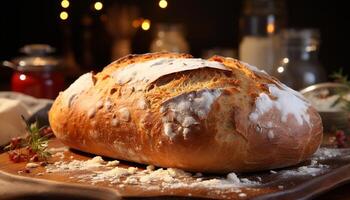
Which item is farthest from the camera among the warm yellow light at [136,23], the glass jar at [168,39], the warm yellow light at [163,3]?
the warm yellow light at [136,23]

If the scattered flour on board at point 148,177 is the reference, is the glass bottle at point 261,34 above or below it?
above

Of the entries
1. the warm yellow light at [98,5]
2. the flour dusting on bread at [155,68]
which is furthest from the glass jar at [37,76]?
the warm yellow light at [98,5]

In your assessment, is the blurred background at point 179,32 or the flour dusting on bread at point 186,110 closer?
the flour dusting on bread at point 186,110

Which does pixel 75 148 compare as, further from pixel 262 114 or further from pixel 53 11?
pixel 53 11

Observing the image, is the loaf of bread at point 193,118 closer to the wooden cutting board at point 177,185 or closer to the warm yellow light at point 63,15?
the wooden cutting board at point 177,185

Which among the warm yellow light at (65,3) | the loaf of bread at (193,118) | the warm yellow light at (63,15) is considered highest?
the warm yellow light at (65,3)

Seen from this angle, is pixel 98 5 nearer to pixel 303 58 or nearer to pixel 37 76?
pixel 37 76

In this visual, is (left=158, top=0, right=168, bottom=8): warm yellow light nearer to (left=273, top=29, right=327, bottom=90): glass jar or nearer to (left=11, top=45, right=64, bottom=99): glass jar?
(left=273, top=29, right=327, bottom=90): glass jar
